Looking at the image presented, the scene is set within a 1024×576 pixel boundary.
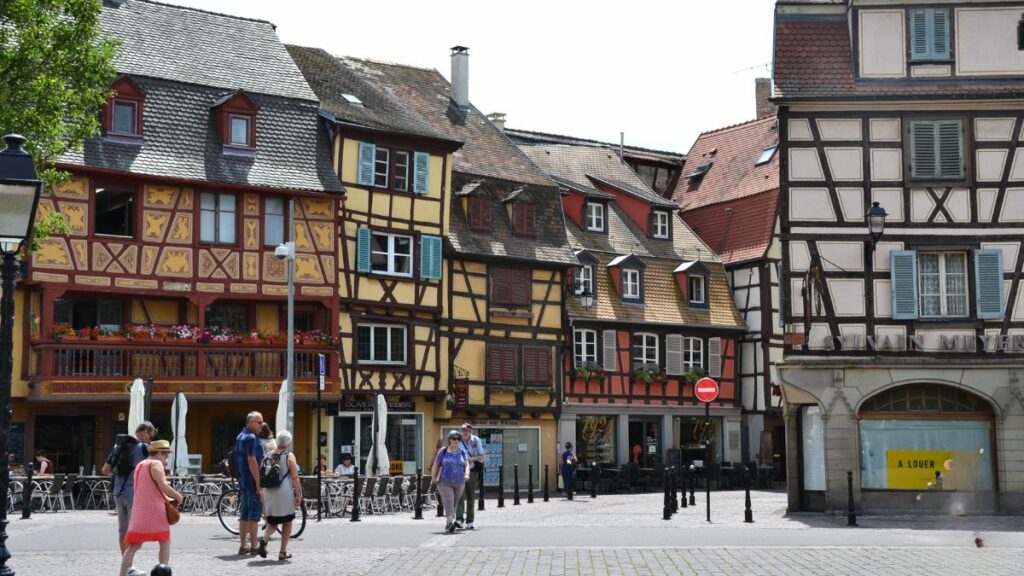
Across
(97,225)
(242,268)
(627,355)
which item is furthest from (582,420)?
(97,225)

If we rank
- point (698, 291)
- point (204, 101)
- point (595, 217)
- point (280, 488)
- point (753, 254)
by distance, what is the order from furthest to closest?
1. point (753, 254)
2. point (698, 291)
3. point (595, 217)
4. point (204, 101)
5. point (280, 488)

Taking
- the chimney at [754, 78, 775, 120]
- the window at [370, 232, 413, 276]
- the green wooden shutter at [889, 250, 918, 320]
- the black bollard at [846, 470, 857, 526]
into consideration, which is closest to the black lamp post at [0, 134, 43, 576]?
the black bollard at [846, 470, 857, 526]

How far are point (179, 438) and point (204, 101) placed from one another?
10.6 metres

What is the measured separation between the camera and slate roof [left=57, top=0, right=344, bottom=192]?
37.9 meters

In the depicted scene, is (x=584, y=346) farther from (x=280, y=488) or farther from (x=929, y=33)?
(x=280, y=488)

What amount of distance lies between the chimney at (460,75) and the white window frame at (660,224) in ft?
28.4

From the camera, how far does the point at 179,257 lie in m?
37.8

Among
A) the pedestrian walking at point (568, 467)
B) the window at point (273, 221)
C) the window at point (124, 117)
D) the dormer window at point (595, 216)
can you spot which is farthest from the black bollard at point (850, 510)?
the dormer window at point (595, 216)

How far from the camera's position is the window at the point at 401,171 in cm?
4284

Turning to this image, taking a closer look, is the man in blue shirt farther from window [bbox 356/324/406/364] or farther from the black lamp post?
window [bbox 356/324/406/364]

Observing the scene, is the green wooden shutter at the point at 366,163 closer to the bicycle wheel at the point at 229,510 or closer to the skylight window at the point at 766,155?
the skylight window at the point at 766,155

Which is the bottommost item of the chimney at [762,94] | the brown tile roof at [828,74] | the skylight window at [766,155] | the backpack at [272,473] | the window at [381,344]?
the backpack at [272,473]

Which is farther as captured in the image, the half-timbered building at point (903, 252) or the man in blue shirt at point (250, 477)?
the half-timbered building at point (903, 252)

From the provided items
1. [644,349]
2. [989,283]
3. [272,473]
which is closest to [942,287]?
[989,283]
